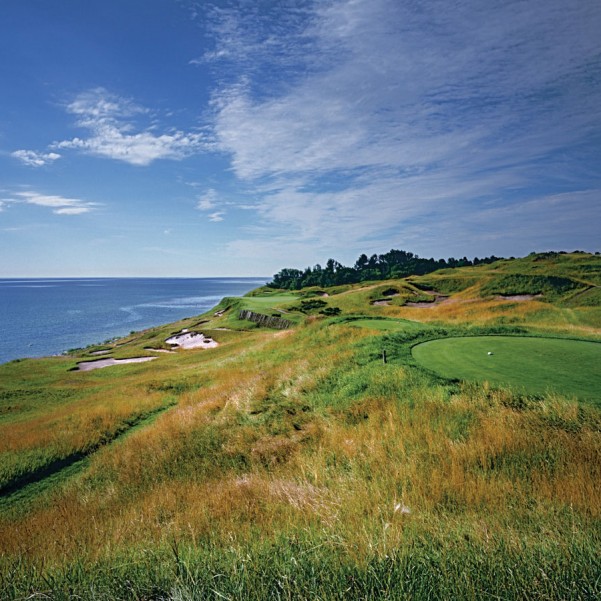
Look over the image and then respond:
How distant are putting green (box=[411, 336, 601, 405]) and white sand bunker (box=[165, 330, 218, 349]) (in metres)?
30.7

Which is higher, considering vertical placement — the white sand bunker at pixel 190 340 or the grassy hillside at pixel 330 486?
the grassy hillside at pixel 330 486

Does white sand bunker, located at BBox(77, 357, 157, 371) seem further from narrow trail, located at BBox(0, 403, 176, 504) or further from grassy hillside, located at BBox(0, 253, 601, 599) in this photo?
narrow trail, located at BBox(0, 403, 176, 504)

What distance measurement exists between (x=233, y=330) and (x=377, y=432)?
3586cm

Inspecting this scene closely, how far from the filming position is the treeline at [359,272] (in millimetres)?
100625

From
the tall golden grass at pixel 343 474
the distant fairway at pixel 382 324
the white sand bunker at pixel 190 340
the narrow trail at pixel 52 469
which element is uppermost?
the distant fairway at pixel 382 324

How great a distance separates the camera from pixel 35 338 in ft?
225

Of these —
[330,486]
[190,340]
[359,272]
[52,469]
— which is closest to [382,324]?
[330,486]

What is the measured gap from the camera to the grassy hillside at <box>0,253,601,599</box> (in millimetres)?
2684

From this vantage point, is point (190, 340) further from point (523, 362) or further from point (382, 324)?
point (523, 362)

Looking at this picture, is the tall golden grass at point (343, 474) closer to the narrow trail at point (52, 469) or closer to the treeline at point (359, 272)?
the narrow trail at point (52, 469)

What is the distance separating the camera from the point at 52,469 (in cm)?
922

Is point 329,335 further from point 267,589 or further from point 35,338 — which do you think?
point 35,338

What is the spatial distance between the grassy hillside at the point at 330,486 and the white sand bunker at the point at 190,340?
24189 millimetres

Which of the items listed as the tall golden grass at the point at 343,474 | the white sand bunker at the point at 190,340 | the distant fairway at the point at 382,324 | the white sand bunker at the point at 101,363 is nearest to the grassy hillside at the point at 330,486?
the tall golden grass at the point at 343,474
